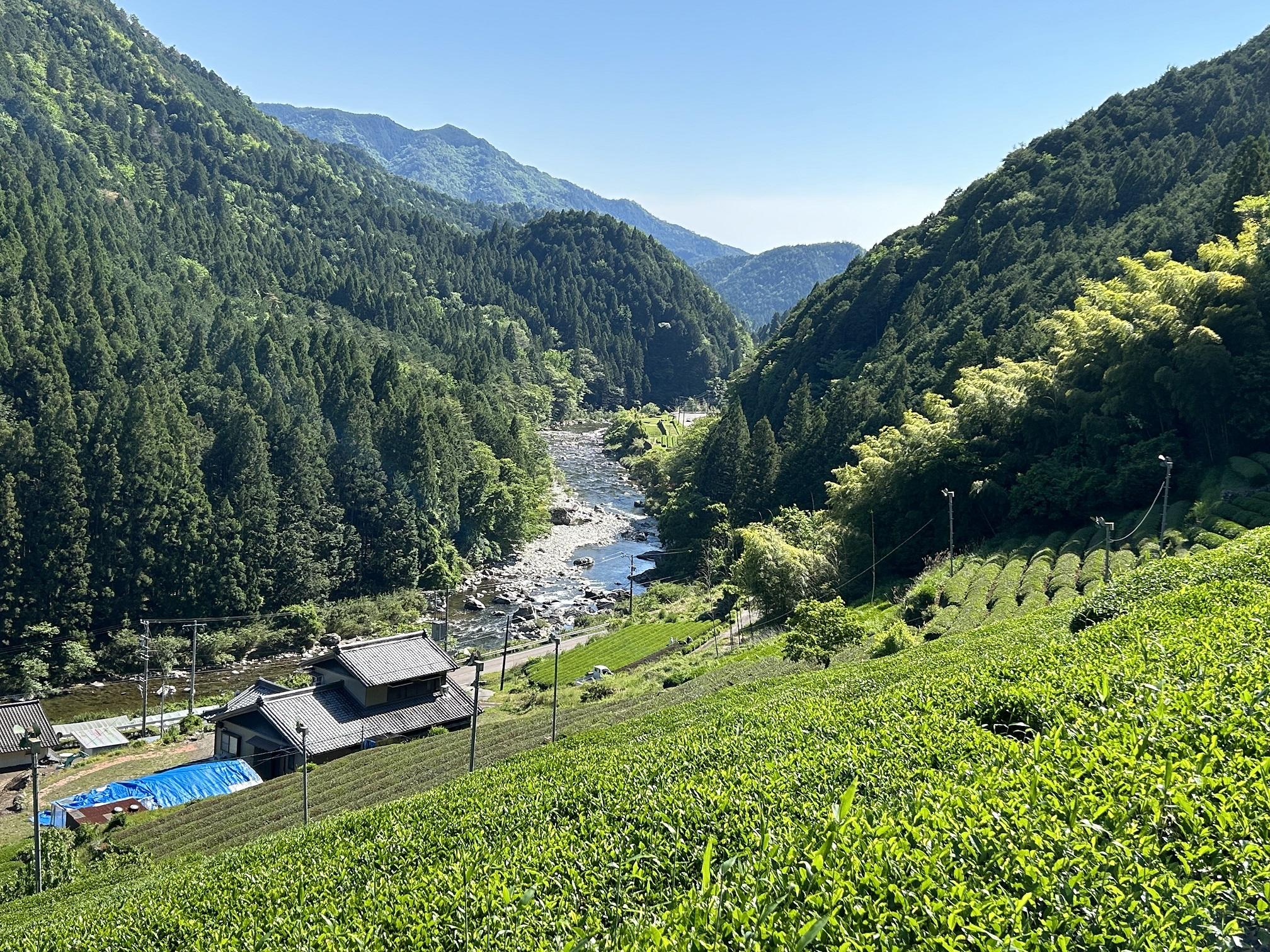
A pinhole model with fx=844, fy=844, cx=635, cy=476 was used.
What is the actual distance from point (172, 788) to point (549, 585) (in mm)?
41014

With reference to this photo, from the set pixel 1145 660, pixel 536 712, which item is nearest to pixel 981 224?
pixel 536 712

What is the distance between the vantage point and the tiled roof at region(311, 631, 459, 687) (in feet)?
125

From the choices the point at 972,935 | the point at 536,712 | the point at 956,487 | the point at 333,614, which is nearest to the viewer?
the point at 972,935

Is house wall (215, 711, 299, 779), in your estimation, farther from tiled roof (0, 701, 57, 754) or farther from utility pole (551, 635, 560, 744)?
utility pole (551, 635, 560, 744)

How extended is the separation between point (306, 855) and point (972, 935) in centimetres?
1240

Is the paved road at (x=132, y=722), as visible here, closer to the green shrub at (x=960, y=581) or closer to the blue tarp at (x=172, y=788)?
the blue tarp at (x=172, y=788)

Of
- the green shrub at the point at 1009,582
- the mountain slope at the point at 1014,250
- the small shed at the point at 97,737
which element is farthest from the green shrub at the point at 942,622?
the small shed at the point at 97,737

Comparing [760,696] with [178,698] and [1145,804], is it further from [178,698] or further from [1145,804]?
[178,698]

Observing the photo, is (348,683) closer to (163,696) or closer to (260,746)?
(260,746)

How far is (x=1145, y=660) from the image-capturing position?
10352mm

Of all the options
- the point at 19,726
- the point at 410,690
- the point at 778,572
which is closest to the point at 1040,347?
the point at 778,572

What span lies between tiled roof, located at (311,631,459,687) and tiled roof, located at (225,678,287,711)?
2.13 m

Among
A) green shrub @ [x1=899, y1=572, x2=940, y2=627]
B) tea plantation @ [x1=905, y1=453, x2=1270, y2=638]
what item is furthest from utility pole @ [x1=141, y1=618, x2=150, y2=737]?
tea plantation @ [x1=905, y1=453, x2=1270, y2=638]

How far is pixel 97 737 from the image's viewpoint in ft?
131
